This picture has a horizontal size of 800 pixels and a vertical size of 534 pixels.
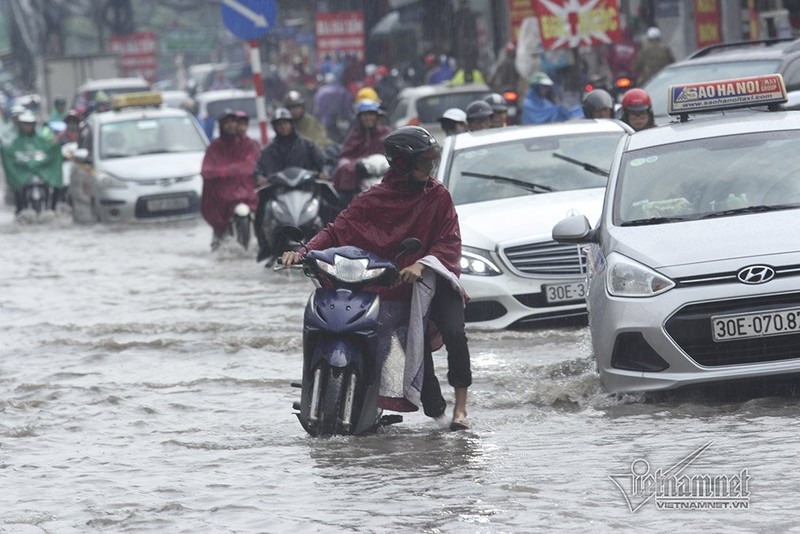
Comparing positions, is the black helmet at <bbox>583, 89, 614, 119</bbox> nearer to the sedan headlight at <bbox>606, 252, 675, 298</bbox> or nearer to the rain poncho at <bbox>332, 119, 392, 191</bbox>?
the rain poncho at <bbox>332, 119, 392, 191</bbox>

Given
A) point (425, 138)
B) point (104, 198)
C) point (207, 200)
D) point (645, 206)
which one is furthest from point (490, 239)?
point (104, 198)

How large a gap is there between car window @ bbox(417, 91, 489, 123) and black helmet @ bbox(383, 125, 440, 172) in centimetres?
1549

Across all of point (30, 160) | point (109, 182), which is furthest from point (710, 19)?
point (30, 160)

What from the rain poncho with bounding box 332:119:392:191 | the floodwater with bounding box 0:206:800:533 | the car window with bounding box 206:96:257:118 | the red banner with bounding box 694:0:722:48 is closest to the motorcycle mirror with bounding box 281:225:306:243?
the floodwater with bounding box 0:206:800:533

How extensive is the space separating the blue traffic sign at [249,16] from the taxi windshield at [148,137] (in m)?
4.24

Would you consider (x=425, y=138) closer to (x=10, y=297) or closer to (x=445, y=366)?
(x=445, y=366)

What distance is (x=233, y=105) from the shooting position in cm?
3306

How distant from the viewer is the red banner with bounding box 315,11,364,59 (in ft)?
128

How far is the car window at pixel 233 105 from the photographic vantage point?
3272cm

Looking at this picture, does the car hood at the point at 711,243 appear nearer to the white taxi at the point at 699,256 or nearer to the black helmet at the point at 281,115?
the white taxi at the point at 699,256

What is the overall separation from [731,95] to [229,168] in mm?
9752

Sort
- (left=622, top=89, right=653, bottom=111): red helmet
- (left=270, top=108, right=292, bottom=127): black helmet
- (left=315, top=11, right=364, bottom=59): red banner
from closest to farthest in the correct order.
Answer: (left=622, top=89, right=653, bottom=111): red helmet < (left=270, top=108, right=292, bottom=127): black helmet < (left=315, top=11, right=364, bottom=59): red banner

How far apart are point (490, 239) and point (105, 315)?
450cm

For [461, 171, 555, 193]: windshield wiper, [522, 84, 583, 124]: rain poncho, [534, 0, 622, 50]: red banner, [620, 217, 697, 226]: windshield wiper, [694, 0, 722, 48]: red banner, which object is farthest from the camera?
[694, 0, 722, 48]: red banner
